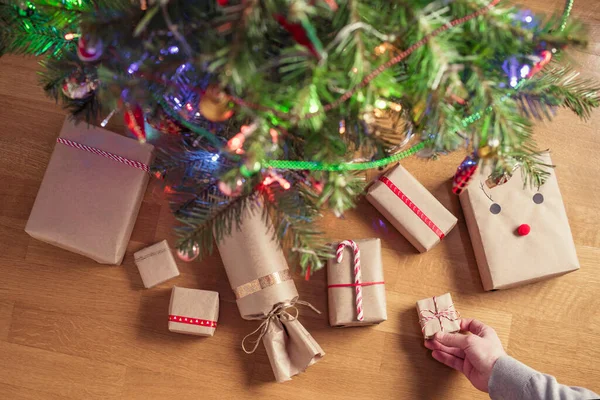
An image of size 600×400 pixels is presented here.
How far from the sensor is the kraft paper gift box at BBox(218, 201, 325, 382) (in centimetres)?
112

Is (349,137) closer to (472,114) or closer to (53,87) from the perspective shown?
(472,114)

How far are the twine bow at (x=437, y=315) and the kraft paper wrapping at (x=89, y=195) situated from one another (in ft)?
2.41

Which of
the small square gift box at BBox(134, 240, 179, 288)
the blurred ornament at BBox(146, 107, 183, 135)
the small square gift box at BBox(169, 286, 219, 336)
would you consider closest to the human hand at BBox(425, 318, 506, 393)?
the small square gift box at BBox(169, 286, 219, 336)

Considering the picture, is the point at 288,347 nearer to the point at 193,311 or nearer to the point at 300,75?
the point at 193,311

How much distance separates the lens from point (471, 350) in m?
1.14

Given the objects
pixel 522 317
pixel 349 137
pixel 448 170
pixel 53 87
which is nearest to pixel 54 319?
pixel 53 87

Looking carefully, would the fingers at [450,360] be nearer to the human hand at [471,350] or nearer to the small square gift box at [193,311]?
the human hand at [471,350]

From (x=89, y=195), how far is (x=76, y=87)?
0.41 meters

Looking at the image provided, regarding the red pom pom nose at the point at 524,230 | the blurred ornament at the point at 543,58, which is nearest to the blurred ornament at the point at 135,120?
the blurred ornament at the point at 543,58

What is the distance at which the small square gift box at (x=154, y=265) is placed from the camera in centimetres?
121

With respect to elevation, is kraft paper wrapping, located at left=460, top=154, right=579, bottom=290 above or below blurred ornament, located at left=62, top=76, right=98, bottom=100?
below

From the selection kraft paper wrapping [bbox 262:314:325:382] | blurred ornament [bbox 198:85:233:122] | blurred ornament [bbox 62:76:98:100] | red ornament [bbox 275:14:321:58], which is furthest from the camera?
kraft paper wrapping [bbox 262:314:325:382]

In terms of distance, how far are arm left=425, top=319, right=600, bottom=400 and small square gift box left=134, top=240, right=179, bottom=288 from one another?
649 mm

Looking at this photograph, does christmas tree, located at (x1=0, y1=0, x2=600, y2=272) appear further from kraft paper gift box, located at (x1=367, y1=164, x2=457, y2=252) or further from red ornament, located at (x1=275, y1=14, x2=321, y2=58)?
kraft paper gift box, located at (x1=367, y1=164, x2=457, y2=252)
